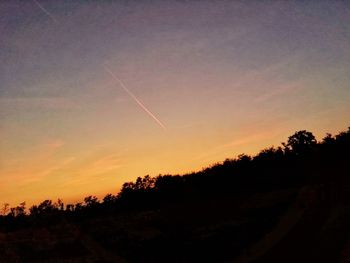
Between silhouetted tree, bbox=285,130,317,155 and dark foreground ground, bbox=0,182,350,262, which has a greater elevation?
silhouetted tree, bbox=285,130,317,155

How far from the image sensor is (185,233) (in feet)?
70.7

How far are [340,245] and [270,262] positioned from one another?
2394mm

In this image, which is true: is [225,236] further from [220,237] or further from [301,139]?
[301,139]

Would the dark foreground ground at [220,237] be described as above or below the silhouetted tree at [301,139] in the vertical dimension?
below

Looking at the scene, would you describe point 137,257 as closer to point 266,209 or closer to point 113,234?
point 113,234

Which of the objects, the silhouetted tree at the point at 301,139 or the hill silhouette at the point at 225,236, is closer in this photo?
the hill silhouette at the point at 225,236

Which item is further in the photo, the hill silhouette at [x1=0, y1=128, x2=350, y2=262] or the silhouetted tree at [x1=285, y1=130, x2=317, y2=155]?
the silhouetted tree at [x1=285, y1=130, x2=317, y2=155]

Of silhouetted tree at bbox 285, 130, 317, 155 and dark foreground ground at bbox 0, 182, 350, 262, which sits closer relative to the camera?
dark foreground ground at bbox 0, 182, 350, 262

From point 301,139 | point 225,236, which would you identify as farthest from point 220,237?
point 301,139

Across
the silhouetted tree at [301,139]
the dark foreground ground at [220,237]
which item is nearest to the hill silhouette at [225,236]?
the dark foreground ground at [220,237]

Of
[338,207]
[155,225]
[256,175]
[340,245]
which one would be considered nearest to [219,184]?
[256,175]

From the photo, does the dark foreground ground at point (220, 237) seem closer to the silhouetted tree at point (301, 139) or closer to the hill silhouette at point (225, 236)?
the hill silhouette at point (225, 236)

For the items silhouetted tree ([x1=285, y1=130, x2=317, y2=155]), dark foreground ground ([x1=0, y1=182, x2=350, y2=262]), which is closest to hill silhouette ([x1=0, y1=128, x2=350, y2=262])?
dark foreground ground ([x1=0, y1=182, x2=350, y2=262])

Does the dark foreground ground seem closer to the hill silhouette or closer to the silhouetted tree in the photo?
the hill silhouette
